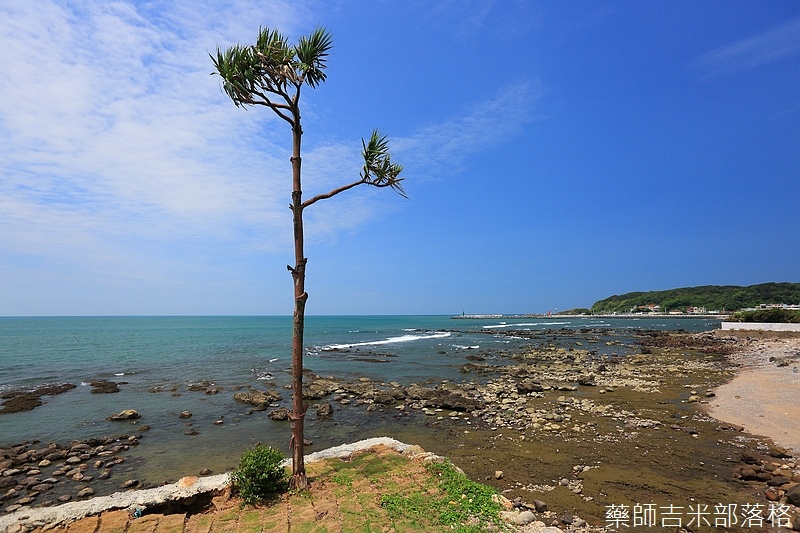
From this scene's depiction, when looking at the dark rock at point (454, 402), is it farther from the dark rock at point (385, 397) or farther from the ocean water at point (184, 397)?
the ocean water at point (184, 397)

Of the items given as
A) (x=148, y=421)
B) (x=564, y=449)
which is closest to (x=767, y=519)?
(x=564, y=449)

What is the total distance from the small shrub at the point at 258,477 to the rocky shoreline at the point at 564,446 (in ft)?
19.0

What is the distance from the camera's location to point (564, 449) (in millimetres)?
13398

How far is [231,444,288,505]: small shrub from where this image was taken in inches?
298

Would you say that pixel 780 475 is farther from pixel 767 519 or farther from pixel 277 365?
pixel 277 365

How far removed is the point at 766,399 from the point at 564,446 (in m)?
12.5

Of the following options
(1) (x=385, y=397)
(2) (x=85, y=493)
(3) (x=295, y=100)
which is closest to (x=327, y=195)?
(3) (x=295, y=100)

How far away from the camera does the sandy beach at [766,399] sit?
14320 mm

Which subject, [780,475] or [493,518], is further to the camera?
[780,475]

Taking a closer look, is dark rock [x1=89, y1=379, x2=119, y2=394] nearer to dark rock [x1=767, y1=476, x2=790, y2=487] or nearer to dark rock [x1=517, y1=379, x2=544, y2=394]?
dark rock [x1=517, y1=379, x2=544, y2=394]

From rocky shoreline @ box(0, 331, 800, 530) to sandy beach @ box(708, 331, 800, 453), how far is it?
2.10ft

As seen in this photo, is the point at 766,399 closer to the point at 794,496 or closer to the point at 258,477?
the point at 794,496

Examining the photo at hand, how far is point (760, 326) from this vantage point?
55.2 m

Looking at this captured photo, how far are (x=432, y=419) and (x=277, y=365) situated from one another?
24.4m
